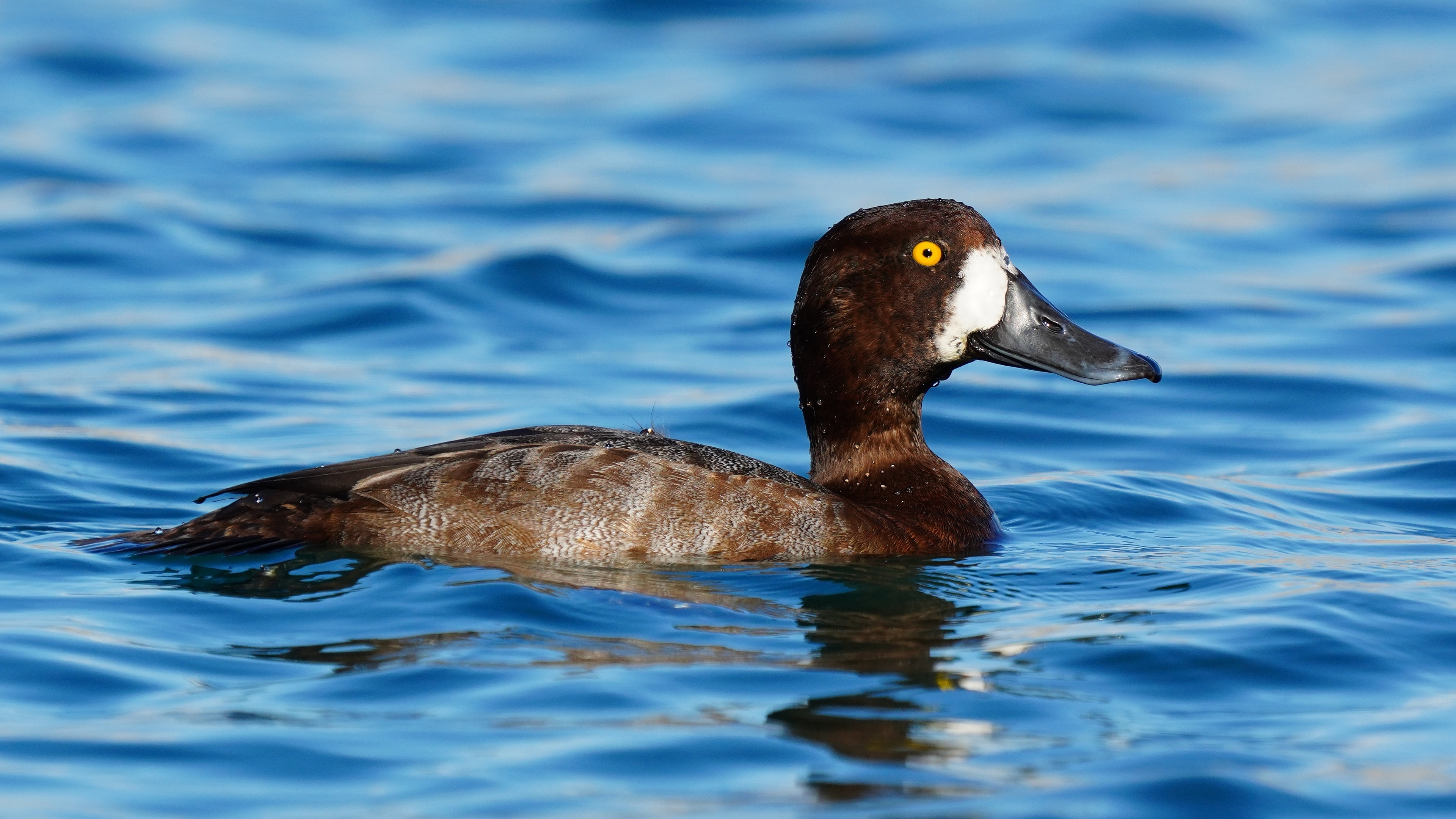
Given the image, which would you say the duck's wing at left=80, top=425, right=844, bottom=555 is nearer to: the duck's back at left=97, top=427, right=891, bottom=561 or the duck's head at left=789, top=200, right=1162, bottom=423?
the duck's back at left=97, top=427, right=891, bottom=561

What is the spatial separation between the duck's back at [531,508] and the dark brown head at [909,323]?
663mm

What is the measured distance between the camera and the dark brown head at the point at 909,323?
6398mm

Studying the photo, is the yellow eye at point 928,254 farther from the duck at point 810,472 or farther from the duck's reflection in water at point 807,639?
the duck's reflection in water at point 807,639

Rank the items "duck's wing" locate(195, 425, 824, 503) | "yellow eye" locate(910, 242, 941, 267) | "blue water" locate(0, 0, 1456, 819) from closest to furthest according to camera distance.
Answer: "blue water" locate(0, 0, 1456, 819) → "duck's wing" locate(195, 425, 824, 503) → "yellow eye" locate(910, 242, 941, 267)

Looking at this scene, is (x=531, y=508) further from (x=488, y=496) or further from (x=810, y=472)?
(x=810, y=472)

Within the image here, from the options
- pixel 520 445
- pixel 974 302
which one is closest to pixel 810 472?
pixel 974 302

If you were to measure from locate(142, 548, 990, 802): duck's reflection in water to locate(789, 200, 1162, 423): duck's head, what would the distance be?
2.48 feet

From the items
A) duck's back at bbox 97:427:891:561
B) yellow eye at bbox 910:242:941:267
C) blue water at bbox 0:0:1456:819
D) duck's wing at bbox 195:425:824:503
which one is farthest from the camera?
yellow eye at bbox 910:242:941:267

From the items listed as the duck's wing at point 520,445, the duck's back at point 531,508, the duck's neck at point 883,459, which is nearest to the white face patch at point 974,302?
the duck's neck at point 883,459

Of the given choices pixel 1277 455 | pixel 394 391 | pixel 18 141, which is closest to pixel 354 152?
pixel 18 141

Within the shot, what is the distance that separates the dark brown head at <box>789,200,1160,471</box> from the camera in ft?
21.0

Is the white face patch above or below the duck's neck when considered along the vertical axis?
above

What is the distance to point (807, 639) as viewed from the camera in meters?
5.29

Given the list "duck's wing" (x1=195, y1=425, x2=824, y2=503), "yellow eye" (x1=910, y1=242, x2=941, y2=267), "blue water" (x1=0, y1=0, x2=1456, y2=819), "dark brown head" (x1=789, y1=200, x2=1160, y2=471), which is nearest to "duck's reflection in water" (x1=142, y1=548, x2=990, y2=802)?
"blue water" (x1=0, y1=0, x2=1456, y2=819)
